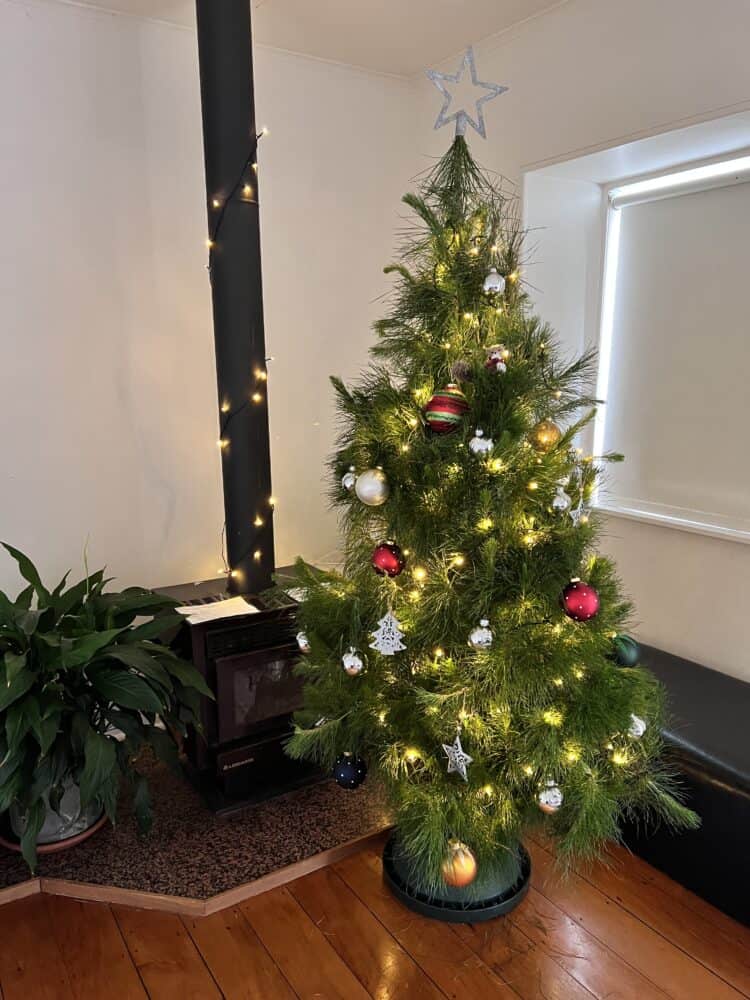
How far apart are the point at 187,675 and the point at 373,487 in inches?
33.9

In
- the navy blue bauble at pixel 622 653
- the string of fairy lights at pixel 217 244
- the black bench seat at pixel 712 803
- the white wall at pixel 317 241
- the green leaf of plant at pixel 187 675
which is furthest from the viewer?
the white wall at pixel 317 241

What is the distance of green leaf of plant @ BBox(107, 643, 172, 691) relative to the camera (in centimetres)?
192

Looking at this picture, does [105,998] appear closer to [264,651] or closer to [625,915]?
[264,651]

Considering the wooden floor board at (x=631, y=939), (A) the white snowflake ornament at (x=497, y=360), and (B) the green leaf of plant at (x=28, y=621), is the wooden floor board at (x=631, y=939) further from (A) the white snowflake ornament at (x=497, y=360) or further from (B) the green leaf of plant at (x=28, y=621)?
(B) the green leaf of plant at (x=28, y=621)

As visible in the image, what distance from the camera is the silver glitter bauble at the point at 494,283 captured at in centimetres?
160

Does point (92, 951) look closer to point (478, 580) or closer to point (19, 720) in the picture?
point (19, 720)

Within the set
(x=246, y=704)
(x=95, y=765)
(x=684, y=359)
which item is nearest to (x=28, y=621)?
(x=95, y=765)

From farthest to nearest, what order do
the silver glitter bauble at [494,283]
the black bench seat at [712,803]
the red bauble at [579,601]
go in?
the black bench seat at [712,803] < the silver glitter bauble at [494,283] < the red bauble at [579,601]

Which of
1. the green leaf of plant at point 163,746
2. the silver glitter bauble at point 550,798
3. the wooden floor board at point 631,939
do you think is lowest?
the wooden floor board at point 631,939

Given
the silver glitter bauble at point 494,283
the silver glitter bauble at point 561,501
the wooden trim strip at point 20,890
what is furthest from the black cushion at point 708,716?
the wooden trim strip at point 20,890

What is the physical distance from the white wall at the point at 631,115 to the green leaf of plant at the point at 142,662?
1.70 meters

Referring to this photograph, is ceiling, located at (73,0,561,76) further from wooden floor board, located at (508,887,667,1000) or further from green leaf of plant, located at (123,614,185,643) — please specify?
wooden floor board, located at (508,887,667,1000)

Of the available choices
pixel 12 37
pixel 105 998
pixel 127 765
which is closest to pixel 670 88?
pixel 12 37

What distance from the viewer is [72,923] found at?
1872 mm
